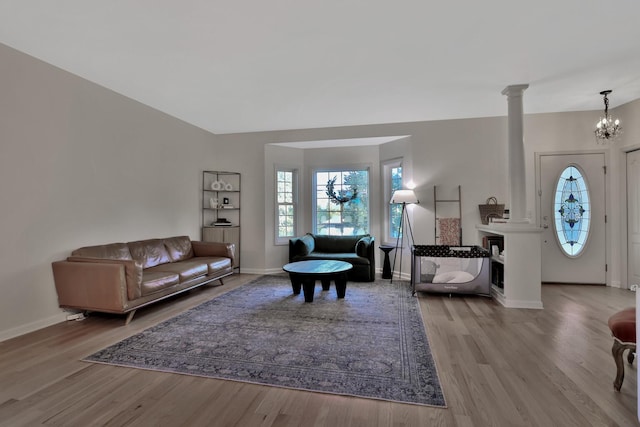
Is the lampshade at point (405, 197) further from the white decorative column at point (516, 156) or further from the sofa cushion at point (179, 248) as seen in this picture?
the sofa cushion at point (179, 248)

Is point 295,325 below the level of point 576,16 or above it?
below

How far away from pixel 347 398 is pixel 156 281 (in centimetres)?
253

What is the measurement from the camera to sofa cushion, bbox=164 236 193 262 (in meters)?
4.50

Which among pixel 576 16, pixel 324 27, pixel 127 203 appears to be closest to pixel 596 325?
pixel 576 16

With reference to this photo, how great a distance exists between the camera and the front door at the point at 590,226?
4.62 m

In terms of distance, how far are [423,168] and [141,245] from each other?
174 inches

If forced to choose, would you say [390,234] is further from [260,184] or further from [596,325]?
[596,325]

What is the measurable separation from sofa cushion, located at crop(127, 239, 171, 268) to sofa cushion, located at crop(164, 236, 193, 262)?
8 cm

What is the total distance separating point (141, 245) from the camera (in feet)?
13.3

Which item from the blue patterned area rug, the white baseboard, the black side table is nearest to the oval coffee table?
the blue patterned area rug

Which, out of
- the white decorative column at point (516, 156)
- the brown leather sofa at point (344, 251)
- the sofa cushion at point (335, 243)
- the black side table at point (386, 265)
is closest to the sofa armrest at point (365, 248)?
the brown leather sofa at point (344, 251)

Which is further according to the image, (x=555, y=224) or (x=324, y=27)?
(x=555, y=224)

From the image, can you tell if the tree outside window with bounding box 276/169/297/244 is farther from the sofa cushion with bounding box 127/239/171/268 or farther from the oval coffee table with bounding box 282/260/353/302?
the sofa cushion with bounding box 127/239/171/268

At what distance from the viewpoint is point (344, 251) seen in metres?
5.59
